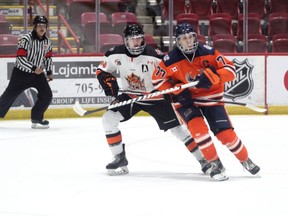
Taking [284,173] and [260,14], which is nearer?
[284,173]

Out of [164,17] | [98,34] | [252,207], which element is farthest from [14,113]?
[252,207]

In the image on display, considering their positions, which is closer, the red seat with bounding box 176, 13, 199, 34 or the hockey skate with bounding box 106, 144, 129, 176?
the hockey skate with bounding box 106, 144, 129, 176

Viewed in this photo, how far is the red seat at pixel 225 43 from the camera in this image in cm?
1034

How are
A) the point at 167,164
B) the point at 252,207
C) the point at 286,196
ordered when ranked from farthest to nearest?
the point at 167,164 < the point at 286,196 < the point at 252,207

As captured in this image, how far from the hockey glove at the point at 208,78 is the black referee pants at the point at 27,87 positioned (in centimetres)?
390

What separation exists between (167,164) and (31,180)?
1.17 m

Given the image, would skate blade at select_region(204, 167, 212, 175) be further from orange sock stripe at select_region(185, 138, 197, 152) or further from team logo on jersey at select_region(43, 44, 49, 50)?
team logo on jersey at select_region(43, 44, 49, 50)

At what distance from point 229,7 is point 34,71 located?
357cm

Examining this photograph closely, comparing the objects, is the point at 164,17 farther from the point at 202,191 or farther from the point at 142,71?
the point at 202,191

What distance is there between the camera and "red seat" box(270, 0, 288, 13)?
11045mm

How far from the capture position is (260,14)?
11.0m

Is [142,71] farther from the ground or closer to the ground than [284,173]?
farther from the ground

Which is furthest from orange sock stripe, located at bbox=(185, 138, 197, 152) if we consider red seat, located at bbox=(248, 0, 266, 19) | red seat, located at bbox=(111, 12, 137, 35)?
red seat, located at bbox=(248, 0, 266, 19)

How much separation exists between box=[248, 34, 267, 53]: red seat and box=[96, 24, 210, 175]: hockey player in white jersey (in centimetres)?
484
